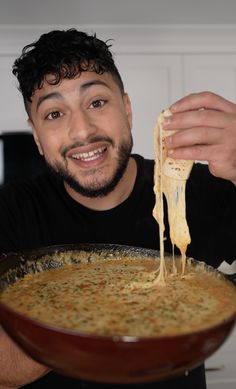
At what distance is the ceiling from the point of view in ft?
7.64

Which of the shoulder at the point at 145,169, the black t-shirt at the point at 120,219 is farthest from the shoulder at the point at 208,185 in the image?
the shoulder at the point at 145,169

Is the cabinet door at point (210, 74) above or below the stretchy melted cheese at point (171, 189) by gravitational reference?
above

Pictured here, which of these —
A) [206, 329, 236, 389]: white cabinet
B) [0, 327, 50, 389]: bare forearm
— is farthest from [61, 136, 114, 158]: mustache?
[206, 329, 236, 389]: white cabinet

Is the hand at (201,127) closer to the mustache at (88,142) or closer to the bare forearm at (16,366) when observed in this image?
the mustache at (88,142)

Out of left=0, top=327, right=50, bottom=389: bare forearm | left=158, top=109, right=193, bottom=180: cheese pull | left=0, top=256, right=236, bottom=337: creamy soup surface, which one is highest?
left=158, top=109, right=193, bottom=180: cheese pull

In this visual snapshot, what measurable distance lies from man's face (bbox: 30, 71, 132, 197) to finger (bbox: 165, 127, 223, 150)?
421 millimetres

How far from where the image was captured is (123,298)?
2.91 feet

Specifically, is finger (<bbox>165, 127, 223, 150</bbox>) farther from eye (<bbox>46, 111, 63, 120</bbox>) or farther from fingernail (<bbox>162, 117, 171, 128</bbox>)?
eye (<bbox>46, 111, 63, 120</bbox>)

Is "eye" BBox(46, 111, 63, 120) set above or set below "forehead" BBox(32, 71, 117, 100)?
below

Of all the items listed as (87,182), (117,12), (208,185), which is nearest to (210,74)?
(117,12)

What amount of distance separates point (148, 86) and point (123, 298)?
7.03 feet

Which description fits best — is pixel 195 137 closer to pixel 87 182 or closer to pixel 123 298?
pixel 123 298

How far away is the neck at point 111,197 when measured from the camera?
1468mm

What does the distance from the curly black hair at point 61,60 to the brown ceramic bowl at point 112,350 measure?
821 mm
